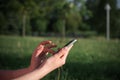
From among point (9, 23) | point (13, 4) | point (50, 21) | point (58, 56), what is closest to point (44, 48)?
point (58, 56)

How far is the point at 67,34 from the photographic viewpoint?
108 feet

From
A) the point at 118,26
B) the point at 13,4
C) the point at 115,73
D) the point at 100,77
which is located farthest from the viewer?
the point at 118,26

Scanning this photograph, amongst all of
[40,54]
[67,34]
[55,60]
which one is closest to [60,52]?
[55,60]

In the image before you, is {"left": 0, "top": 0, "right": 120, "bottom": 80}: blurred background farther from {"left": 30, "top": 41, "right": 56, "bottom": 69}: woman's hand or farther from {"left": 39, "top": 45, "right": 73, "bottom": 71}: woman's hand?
{"left": 39, "top": 45, "right": 73, "bottom": 71}: woman's hand

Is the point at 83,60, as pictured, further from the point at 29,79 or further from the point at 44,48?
the point at 29,79

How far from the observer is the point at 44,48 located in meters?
2.00

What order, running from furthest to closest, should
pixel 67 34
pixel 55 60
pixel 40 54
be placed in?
pixel 67 34 → pixel 40 54 → pixel 55 60

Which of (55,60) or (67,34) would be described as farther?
(67,34)

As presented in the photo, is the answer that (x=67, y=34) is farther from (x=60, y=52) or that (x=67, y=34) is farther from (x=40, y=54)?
(x=60, y=52)

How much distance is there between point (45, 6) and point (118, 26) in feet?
46.1

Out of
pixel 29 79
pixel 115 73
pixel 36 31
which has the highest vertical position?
pixel 29 79

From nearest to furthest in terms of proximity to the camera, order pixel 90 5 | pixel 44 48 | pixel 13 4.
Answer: pixel 44 48
pixel 13 4
pixel 90 5

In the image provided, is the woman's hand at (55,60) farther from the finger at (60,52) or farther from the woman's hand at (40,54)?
the woman's hand at (40,54)

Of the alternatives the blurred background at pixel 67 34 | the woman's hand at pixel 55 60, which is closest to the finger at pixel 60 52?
the woman's hand at pixel 55 60
